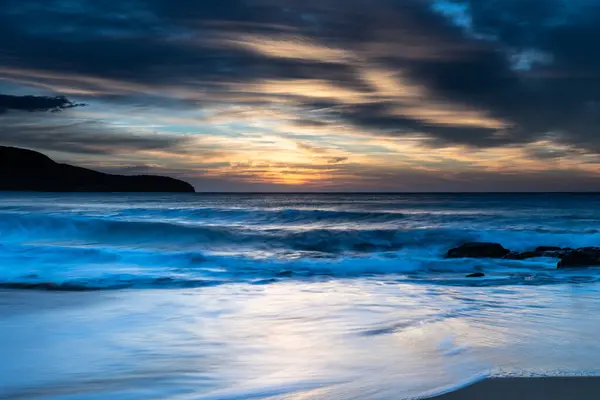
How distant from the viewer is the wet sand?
3.63 meters

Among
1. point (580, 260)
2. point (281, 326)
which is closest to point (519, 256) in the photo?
point (580, 260)

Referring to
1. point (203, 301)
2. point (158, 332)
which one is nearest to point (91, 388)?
point (158, 332)

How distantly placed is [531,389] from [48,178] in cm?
14626

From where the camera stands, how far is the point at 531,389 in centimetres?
376

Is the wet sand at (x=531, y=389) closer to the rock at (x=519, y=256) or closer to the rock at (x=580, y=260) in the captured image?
the rock at (x=580, y=260)

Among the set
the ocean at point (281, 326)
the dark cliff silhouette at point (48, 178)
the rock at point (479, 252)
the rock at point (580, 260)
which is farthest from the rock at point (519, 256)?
the dark cliff silhouette at point (48, 178)

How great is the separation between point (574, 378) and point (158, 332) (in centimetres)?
397

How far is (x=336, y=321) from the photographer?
21.2 ft

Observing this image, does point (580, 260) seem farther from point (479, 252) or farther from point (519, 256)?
point (479, 252)

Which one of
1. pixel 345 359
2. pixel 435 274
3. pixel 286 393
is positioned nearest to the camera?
pixel 286 393

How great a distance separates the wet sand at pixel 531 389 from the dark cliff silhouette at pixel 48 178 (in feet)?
458

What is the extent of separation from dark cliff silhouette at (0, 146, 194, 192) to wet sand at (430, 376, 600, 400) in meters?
140

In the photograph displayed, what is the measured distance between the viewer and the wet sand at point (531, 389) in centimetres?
363

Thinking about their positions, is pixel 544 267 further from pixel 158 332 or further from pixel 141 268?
pixel 158 332
